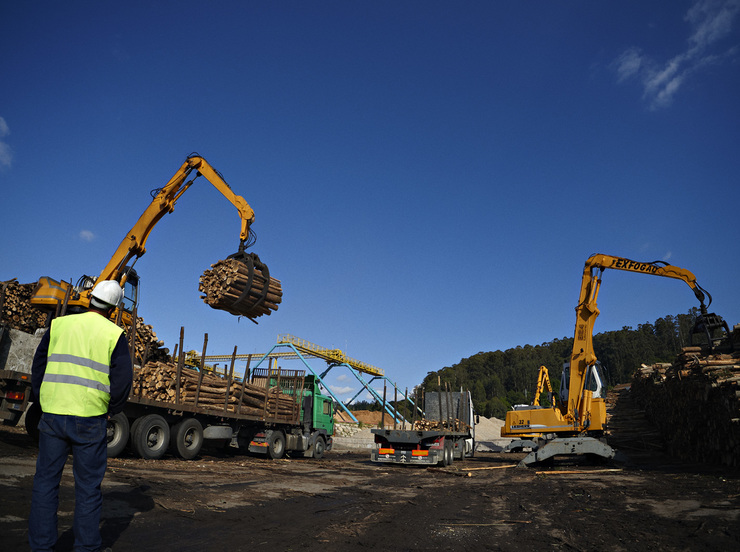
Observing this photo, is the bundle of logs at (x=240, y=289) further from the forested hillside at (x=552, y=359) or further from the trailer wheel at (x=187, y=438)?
the forested hillside at (x=552, y=359)

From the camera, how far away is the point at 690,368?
13227 millimetres

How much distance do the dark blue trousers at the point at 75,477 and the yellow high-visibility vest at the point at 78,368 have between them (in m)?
0.10

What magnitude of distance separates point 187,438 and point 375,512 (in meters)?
7.64

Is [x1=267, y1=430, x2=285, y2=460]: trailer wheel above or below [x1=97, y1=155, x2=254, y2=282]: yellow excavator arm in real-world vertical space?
below

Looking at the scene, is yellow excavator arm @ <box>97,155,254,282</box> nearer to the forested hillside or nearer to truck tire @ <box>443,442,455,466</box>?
truck tire @ <box>443,442,455,466</box>

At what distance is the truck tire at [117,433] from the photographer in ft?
34.2

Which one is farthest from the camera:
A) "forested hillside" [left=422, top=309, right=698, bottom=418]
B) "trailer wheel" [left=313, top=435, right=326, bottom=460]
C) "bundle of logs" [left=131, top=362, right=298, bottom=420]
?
"forested hillside" [left=422, top=309, right=698, bottom=418]

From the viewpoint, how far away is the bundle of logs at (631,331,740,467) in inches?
435

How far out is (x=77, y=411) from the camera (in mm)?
3654

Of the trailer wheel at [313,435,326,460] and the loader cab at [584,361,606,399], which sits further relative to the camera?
the trailer wheel at [313,435,326,460]

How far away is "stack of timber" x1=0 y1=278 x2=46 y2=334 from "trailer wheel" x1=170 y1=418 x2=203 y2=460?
6.21 metres

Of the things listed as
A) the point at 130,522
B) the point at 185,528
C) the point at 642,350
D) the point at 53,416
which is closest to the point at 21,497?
the point at 130,522

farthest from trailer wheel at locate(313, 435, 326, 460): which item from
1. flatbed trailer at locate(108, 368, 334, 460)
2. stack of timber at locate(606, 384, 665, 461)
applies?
stack of timber at locate(606, 384, 665, 461)

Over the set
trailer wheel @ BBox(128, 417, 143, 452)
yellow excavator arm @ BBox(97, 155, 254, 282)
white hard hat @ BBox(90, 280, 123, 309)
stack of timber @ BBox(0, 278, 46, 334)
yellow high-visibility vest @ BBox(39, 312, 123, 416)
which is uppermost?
yellow excavator arm @ BBox(97, 155, 254, 282)
